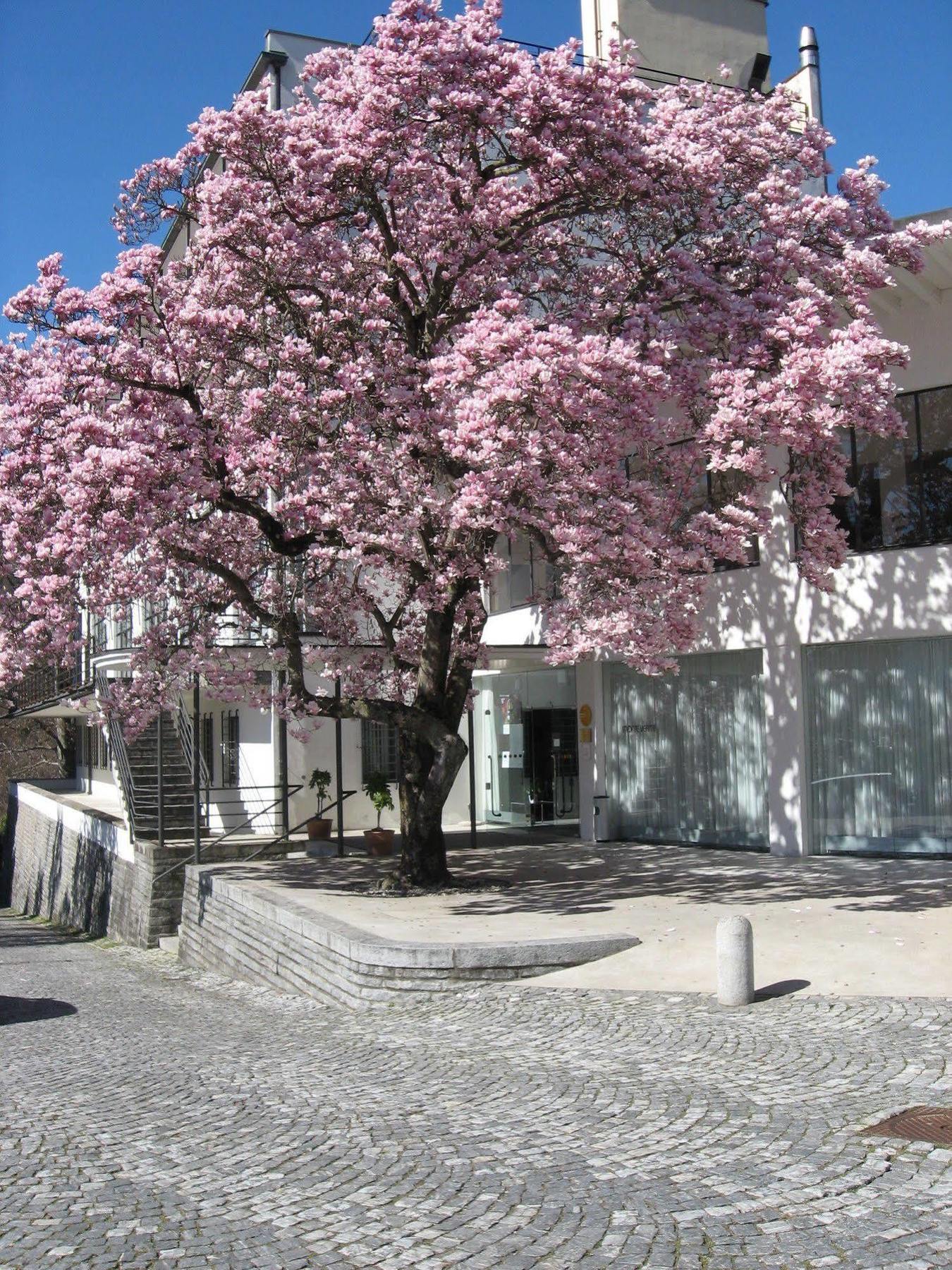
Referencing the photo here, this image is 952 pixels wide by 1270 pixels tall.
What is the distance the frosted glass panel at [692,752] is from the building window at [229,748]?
291 inches

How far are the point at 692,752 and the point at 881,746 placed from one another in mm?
3103

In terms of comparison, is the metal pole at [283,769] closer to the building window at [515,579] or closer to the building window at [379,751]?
the building window at [379,751]

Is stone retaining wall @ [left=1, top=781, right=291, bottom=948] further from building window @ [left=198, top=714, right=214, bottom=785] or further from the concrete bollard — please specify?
the concrete bollard

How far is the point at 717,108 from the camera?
14219 mm

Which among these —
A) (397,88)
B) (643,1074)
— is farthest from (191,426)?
(643,1074)

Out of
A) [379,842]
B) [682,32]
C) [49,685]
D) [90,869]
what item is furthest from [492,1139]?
[49,685]

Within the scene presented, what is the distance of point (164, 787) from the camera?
21.0 m

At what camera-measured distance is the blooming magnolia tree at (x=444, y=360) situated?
1176cm

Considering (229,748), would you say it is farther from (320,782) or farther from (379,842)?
(379,842)

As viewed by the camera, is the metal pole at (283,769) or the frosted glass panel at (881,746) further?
the metal pole at (283,769)

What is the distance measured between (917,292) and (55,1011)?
41.6 ft

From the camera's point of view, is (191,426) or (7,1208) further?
(191,426)

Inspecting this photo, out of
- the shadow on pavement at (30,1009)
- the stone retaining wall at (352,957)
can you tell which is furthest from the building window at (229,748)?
the shadow on pavement at (30,1009)

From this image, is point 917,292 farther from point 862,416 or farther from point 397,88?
point 397,88
